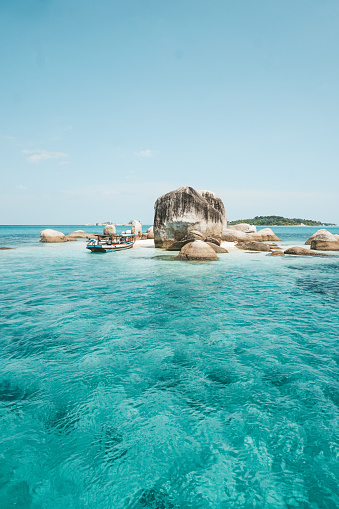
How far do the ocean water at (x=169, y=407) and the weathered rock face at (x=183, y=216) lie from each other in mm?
17772

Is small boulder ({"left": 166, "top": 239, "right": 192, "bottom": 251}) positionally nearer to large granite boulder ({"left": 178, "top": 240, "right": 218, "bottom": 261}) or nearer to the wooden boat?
large granite boulder ({"left": 178, "top": 240, "right": 218, "bottom": 261})

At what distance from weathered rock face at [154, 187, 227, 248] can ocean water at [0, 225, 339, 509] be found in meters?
17.8

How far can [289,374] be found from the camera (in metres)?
5.39

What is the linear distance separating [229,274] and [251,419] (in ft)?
41.1

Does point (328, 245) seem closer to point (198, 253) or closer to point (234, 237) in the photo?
point (234, 237)

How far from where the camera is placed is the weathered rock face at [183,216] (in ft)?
87.6

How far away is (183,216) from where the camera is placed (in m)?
26.7

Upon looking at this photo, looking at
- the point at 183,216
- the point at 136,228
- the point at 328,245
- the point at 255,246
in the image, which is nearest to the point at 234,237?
the point at 255,246

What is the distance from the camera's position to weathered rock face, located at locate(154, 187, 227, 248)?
26.7 metres

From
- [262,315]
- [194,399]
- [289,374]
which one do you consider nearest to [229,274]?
[262,315]

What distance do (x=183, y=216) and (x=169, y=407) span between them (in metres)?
23.2

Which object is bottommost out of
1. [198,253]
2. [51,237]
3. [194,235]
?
[198,253]

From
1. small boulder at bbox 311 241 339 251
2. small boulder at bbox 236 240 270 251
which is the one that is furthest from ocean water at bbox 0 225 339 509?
small boulder at bbox 311 241 339 251

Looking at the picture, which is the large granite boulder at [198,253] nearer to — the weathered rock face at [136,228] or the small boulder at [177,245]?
the small boulder at [177,245]
